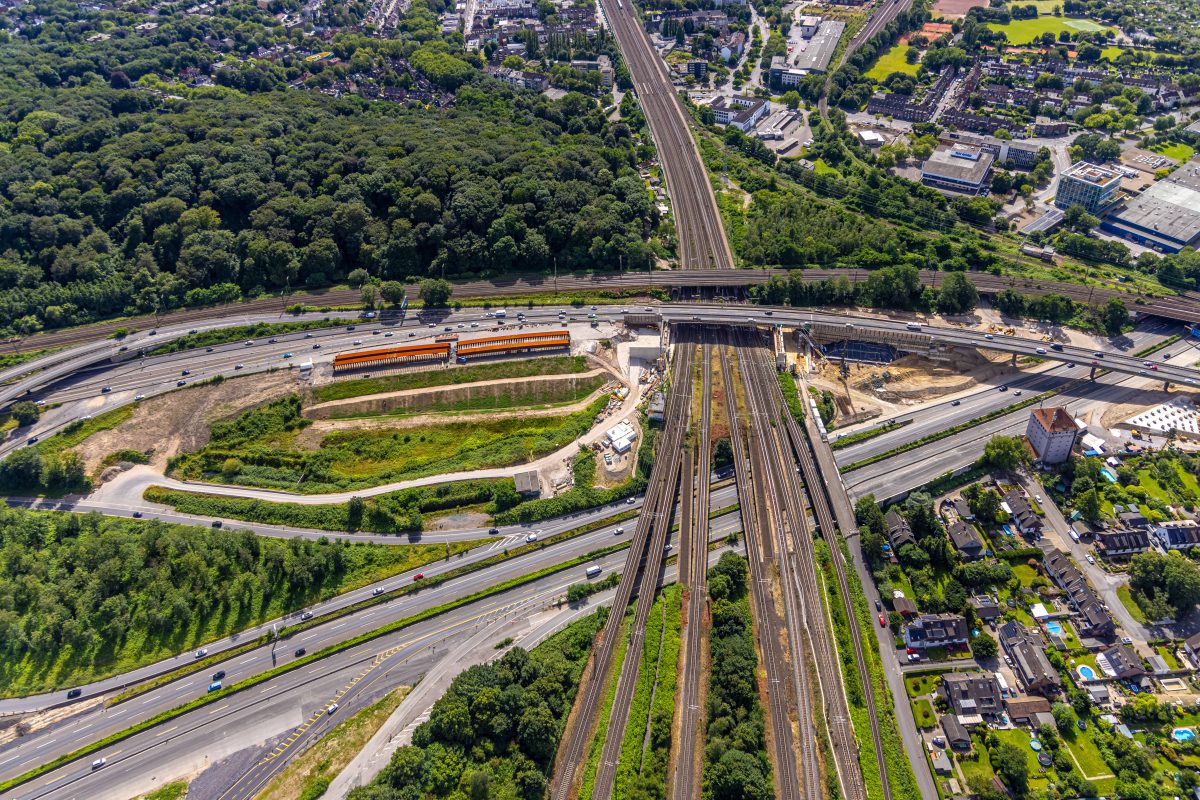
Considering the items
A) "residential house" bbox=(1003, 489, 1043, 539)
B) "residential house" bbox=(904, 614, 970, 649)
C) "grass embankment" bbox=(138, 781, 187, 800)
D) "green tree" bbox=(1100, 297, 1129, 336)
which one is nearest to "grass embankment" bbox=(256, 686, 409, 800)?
"grass embankment" bbox=(138, 781, 187, 800)

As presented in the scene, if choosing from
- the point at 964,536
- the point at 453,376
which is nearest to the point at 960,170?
the point at 964,536

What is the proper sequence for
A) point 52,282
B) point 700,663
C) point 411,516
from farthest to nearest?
point 52,282, point 411,516, point 700,663

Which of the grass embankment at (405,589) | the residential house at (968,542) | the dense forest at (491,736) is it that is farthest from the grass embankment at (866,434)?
the dense forest at (491,736)

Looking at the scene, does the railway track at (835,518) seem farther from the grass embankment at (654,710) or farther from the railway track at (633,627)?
the grass embankment at (654,710)

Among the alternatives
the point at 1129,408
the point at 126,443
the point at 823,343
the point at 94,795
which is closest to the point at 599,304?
the point at 823,343

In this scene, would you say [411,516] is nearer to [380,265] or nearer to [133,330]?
[380,265]
